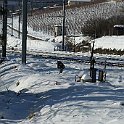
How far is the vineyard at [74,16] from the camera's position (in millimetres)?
113925

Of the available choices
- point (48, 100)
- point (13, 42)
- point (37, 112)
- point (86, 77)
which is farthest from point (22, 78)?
point (13, 42)

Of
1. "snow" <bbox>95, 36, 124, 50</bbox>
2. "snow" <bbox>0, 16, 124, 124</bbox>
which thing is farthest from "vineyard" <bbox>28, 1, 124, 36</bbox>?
"snow" <bbox>0, 16, 124, 124</bbox>

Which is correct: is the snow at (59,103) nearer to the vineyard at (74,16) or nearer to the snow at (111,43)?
the snow at (111,43)

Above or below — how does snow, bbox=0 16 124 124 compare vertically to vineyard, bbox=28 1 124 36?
below

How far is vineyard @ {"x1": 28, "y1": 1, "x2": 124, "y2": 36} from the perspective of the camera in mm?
113925

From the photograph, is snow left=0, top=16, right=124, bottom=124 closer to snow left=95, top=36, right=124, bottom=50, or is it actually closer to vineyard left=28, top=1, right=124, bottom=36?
snow left=95, top=36, right=124, bottom=50

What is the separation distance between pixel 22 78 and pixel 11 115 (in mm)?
8219

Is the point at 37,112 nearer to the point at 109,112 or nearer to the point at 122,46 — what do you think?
the point at 109,112

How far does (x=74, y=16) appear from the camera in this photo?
127938mm

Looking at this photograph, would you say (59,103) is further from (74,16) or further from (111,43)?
(74,16)

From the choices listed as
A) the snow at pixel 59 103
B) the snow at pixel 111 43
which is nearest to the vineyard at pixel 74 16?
the snow at pixel 111 43

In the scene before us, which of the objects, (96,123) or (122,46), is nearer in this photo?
(96,123)

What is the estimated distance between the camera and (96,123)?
35.6 feet

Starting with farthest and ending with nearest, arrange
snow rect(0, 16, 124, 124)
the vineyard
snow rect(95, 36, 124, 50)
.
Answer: the vineyard → snow rect(95, 36, 124, 50) → snow rect(0, 16, 124, 124)
